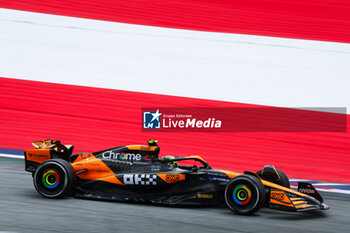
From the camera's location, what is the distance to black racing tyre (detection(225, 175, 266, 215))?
6258 millimetres

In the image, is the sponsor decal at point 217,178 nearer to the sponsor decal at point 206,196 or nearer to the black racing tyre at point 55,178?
the sponsor decal at point 206,196

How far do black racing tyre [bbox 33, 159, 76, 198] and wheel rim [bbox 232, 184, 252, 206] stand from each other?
2.25m

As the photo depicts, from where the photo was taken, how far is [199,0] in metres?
16.7

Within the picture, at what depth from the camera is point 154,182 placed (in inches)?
270

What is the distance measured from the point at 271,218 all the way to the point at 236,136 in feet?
18.7

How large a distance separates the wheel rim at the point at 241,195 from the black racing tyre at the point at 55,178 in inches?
88.5

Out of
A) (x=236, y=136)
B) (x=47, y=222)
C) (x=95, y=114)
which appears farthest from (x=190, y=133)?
(x=47, y=222)

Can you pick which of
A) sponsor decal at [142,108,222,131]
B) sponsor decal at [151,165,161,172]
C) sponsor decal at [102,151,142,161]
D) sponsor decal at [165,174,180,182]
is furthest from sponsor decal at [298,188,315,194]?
sponsor decal at [142,108,222,131]

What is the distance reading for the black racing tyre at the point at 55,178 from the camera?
6.88m

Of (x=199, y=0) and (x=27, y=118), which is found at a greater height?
(x=199, y=0)

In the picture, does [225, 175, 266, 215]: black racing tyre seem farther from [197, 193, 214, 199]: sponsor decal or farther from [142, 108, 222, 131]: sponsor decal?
[142, 108, 222, 131]: sponsor decal

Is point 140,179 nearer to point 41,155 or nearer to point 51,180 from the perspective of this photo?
point 51,180

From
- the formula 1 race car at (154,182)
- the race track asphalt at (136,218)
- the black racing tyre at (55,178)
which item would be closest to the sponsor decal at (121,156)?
the formula 1 race car at (154,182)

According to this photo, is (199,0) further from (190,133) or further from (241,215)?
(241,215)
